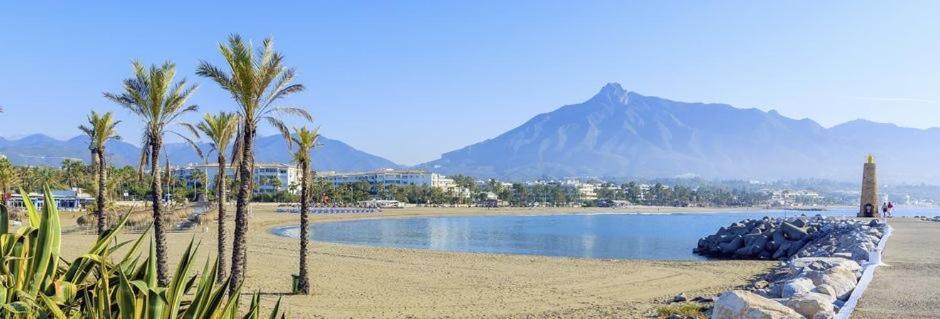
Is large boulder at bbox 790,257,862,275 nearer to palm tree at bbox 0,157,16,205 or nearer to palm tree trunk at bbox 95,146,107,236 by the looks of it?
palm tree trunk at bbox 95,146,107,236

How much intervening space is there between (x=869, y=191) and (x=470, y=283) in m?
37.9

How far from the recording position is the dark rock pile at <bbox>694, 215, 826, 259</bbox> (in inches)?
1291

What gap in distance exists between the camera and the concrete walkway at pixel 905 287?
402 inches

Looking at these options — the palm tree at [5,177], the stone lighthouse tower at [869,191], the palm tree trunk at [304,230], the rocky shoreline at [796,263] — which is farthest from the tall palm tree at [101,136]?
the stone lighthouse tower at [869,191]

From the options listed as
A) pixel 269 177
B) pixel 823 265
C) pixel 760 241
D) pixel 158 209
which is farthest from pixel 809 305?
pixel 269 177

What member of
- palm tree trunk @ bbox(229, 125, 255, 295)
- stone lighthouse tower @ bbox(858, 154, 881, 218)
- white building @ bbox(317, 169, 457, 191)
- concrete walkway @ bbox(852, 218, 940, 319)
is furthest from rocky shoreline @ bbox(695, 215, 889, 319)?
white building @ bbox(317, 169, 457, 191)

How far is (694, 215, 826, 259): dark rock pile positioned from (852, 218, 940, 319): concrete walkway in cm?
973

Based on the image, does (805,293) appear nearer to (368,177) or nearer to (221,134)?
(221,134)

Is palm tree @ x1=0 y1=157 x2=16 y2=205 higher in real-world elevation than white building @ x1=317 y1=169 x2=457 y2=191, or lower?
lower

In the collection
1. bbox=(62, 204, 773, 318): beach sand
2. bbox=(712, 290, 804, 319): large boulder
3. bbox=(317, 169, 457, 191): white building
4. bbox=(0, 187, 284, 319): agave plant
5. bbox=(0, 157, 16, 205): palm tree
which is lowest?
bbox=(62, 204, 773, 318): beach sand

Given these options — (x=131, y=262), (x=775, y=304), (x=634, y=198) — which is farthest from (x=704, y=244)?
(x=634, y=198)

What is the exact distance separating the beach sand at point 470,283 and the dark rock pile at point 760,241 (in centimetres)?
588

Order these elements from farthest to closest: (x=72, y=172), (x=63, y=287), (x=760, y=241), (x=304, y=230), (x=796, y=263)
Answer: (x=72, y=172) < (x=760, y=241) < (x=796, y=263) < (x=304, y=230) < (x=63, y=287)

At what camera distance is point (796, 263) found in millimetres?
18125
